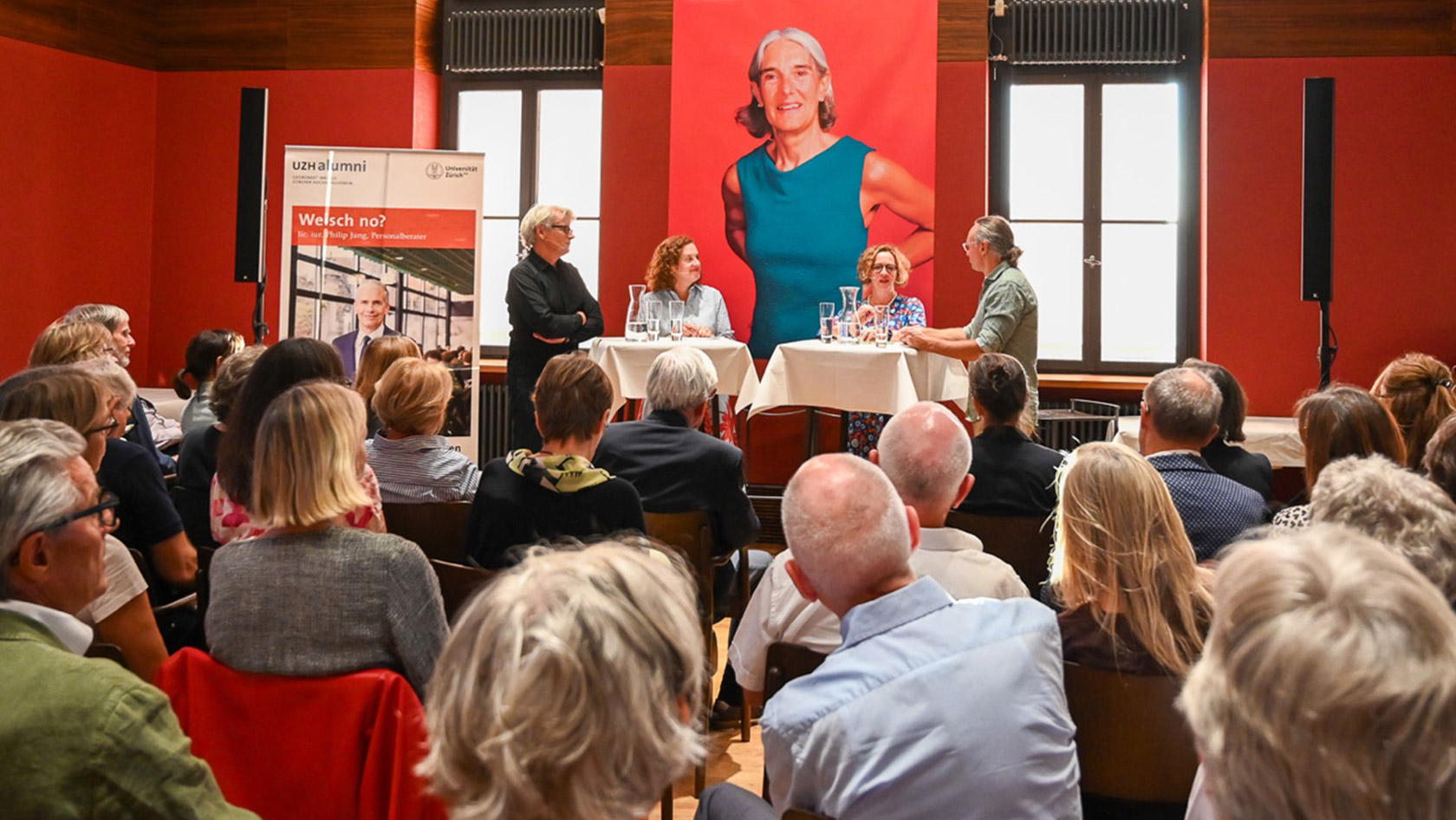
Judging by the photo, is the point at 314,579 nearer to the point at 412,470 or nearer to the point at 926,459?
the point at 926,459

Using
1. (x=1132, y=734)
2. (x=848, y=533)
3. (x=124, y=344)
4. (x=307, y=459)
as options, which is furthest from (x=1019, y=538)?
(x=124, y=344)

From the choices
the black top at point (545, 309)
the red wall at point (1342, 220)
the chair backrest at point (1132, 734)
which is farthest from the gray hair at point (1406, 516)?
the red wall at point (1342, 220)

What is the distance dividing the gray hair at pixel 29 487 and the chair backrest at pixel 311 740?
436 mm

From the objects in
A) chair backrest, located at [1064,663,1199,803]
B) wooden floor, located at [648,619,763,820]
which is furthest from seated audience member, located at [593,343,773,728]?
chair backrest, located at [1064,663,1199,803]

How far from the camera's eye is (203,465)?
3072mm

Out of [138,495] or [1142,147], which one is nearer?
[138,495]

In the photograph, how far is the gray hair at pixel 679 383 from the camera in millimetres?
3484

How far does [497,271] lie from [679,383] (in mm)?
4725

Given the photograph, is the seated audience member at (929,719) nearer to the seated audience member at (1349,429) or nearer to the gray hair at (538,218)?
the seated audience member at (1349,429)

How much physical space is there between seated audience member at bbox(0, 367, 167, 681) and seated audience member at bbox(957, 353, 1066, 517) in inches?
78.4

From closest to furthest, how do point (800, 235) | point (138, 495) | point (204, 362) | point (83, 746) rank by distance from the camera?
point (83, 746)
point (138, 495)
point (204, 362)
point (800, 235)

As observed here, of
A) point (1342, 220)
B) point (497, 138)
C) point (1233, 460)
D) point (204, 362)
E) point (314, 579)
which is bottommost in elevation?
point (314, 579)

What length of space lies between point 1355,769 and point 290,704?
4.62 ft

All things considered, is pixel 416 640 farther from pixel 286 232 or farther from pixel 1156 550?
pixel 286 232
